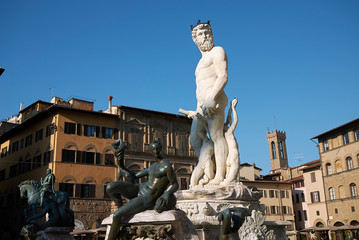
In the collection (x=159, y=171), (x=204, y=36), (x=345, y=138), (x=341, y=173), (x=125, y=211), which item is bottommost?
(x=125, y=211)

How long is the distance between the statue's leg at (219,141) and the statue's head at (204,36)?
1524 mm

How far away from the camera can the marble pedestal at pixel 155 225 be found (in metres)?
4.24

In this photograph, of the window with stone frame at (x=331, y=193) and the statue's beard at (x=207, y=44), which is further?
the window with stone frame at (x=331, y=193)

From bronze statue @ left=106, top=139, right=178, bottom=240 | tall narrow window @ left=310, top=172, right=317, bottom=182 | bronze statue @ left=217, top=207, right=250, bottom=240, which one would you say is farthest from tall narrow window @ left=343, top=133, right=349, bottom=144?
bronze statue @ left=106, top=139, right=178, bottom=240

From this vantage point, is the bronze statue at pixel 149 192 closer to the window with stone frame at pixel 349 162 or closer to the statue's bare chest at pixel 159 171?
the statue's bare chest at pixel 159 171

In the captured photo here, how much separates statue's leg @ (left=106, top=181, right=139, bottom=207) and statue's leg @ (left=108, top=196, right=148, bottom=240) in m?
0.18

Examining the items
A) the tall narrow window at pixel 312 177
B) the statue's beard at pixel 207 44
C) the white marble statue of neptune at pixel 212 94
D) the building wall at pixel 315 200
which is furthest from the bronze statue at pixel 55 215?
the tall narrow window at pixel 312 177

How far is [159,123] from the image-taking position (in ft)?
143

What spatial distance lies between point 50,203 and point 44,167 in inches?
1174

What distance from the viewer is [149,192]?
4.54 m

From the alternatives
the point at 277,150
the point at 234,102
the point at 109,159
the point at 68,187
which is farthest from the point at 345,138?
the point at 277,150

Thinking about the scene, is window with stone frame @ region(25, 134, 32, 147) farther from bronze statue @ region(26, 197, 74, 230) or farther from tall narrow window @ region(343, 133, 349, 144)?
tall narrow window @ region(343, 133, 349, 144)

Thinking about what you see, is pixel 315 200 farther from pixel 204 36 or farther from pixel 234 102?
pixel 204 36

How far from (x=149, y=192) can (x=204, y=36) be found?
5.26 meters
